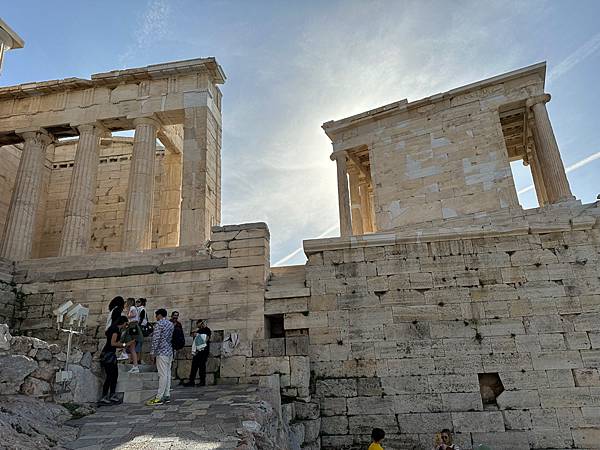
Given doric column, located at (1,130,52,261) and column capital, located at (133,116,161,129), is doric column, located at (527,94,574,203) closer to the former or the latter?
column capital, located at (133,116,161,129)

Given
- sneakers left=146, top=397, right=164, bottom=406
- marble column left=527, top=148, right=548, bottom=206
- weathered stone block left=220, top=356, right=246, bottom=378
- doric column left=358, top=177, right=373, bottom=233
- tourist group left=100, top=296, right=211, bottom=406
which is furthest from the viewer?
doric column left=358, top=177, right=373, bottom=233

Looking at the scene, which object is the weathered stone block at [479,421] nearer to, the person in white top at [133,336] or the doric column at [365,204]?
the person in white top at [133,336]

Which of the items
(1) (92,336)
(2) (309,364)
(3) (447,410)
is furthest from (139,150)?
(3) (447,410)

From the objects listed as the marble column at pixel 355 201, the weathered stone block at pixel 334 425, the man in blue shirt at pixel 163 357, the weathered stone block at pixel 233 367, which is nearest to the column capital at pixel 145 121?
the marble column at pixel 355 201

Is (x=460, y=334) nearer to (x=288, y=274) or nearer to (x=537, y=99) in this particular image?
(x=288, y=274)

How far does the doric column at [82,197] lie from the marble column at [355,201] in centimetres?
1050

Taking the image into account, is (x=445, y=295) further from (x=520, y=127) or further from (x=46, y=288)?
(x=520, y=127)

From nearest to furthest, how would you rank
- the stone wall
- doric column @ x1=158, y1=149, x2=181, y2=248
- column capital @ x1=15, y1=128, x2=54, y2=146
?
1. column capital @ x1=15, y1=128, x2=54, y2=146
2. doric column @ x1=158, y1=149, x2=181, y2=248
3. the stone wall

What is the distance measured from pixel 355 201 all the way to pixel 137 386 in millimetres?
13811

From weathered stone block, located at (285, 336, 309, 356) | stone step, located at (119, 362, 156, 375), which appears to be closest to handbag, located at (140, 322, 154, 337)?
stone step, located at (119, 362, 156, 375)

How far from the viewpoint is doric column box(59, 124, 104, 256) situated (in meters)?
14.0

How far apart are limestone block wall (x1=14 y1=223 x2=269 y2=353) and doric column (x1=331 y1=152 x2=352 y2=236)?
7162 mm

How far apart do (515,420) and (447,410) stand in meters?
1.20

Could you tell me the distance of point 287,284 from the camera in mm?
9305
